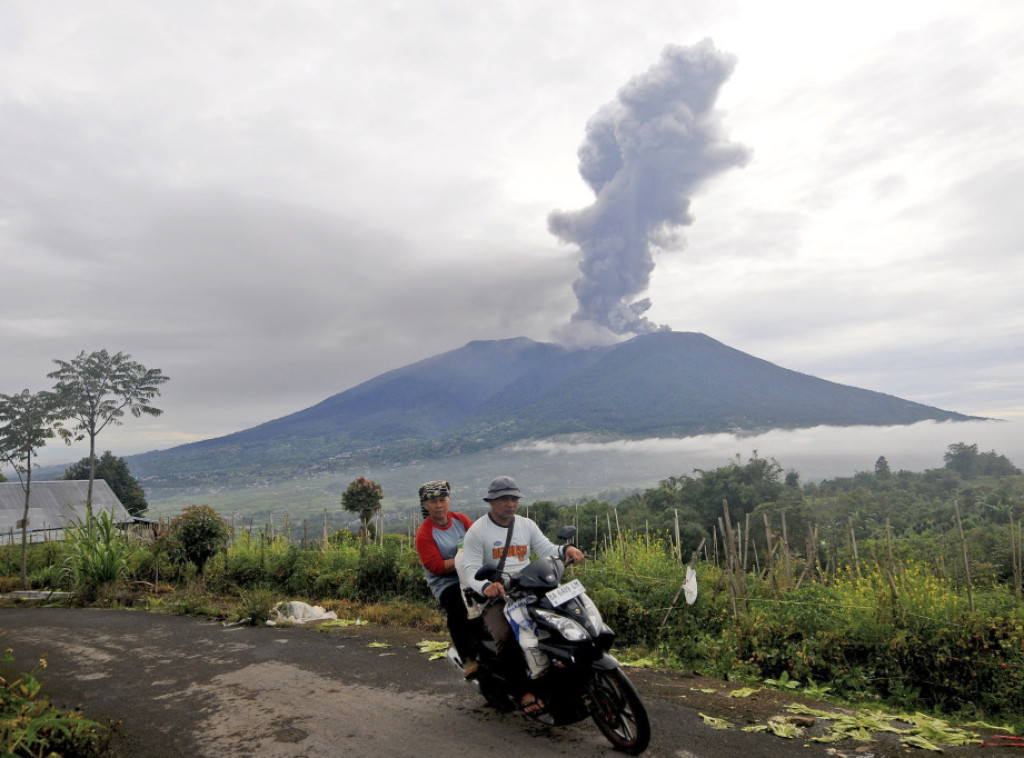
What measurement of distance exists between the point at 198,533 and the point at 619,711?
10.2m

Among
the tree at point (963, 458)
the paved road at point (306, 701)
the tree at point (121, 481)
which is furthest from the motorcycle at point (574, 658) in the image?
the tree at point (963, 458)

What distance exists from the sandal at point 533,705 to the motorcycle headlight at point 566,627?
627 millimetres

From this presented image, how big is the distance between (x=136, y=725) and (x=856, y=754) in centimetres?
486

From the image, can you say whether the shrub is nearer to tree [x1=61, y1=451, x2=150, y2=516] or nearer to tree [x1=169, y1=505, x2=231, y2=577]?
tree [x1=169, y1=505, x2=231, y2=577]

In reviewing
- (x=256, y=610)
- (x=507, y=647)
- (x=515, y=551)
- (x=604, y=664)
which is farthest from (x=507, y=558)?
(x=256, y=610)

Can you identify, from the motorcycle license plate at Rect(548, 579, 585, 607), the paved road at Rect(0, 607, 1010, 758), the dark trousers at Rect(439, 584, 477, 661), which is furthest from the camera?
the dark trousers at Rect(439, 584, 477, 661)

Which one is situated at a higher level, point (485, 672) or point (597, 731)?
point (485, 672)

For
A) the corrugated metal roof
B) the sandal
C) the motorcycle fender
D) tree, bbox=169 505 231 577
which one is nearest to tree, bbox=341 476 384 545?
tree, bbox=169 505 231 577

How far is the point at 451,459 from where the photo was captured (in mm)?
179375

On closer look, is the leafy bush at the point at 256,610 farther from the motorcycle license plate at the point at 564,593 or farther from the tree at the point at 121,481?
the tree at the point at 121,481

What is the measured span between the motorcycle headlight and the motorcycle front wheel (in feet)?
0.93

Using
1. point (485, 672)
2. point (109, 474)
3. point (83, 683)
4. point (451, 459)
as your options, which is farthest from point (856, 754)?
point (451, 459)

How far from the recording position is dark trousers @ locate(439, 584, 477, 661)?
4.83 meters

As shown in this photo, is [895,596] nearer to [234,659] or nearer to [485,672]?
[485,672]
